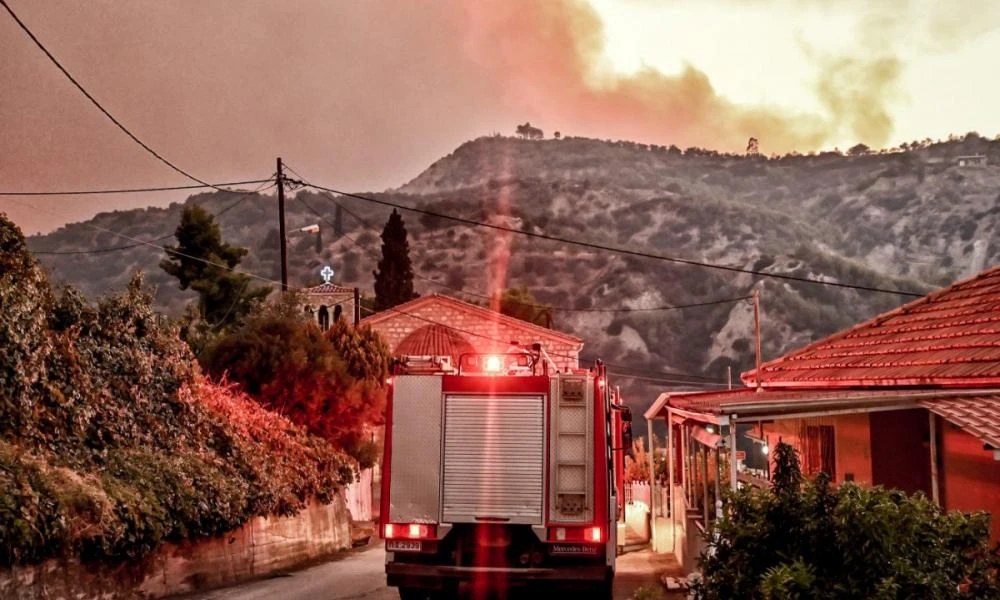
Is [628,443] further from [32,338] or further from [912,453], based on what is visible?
[32,338]

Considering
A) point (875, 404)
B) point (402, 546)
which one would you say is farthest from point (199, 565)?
point (875, 404)

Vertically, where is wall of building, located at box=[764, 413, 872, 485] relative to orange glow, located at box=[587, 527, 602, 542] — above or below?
above

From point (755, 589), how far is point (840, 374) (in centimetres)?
1087

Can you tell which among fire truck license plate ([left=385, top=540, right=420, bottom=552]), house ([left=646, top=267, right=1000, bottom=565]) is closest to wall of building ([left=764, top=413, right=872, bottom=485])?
house ([left=646, top=267, right=1000, bottom=565])

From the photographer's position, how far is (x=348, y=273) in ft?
431

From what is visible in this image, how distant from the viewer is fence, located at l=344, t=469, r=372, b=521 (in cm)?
2862

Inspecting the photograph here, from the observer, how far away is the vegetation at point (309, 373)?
26.0m

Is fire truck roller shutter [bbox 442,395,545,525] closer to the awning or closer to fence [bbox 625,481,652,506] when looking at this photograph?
the awning

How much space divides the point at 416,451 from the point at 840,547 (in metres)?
5.95

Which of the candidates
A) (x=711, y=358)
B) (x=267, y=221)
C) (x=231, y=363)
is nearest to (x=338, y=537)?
(x=231, y=363)

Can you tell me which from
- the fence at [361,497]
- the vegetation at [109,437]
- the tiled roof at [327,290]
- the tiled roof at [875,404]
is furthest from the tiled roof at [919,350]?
the tiled roof at [327,290]

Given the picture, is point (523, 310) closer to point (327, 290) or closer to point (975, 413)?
point (327, 290)

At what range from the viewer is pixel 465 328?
173ft

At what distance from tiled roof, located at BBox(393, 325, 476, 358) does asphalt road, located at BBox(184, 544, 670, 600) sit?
1002 inches
